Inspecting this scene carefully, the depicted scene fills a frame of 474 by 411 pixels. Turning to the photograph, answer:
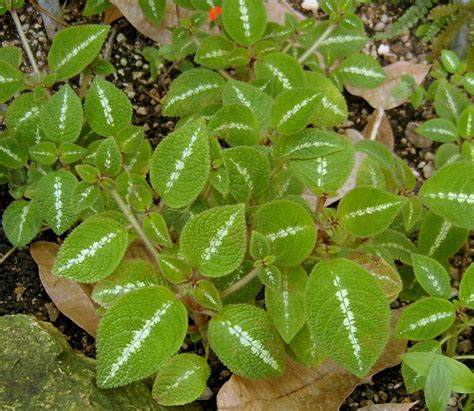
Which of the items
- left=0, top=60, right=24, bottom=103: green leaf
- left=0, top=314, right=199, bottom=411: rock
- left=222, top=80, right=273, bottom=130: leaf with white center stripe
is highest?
left=0, top=60, right=24, bottom=103: green leaf

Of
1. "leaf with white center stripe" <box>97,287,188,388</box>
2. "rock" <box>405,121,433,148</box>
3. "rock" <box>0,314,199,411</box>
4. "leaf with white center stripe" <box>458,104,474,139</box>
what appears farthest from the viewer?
"rock" <box>405,121,433,148</box>

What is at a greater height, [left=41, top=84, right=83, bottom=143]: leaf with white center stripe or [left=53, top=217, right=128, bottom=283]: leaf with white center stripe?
[left=41, top=84, right=83, bottom=143]: leaf with white center stripe

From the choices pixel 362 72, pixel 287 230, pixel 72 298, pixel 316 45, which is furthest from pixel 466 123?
pixel 72 298

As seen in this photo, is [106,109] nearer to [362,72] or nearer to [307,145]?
[307,145]

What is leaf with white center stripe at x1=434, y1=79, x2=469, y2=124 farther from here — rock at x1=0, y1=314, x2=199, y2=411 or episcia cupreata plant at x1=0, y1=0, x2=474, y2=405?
rock at x1=0, y1=314, x2=199, y2=411

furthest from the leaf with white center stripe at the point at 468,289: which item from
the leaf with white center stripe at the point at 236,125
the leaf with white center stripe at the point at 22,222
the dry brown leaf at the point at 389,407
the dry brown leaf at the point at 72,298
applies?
the leaf with white center stripe at the point at 22,222

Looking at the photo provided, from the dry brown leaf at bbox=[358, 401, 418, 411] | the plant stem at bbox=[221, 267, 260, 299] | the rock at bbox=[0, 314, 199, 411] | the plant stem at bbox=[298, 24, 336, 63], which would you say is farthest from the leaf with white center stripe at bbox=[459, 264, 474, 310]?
the plant stem at bbox=[298, 24, 336, 63]

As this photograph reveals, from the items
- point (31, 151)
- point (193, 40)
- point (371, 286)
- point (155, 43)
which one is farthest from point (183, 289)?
point (155, 43)
